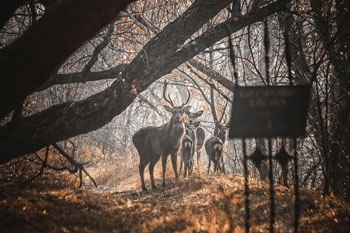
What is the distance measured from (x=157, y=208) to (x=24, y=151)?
8.02 feet

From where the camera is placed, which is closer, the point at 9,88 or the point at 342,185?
the point at 9,88

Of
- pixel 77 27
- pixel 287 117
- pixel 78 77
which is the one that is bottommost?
pixel 287 117

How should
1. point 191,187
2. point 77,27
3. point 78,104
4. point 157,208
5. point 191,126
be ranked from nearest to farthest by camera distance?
point 77,27 < point 78,104 < point 157,208 < point 191,187 < point 191,126

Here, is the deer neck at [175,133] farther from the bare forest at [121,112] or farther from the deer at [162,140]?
the bare forest at [121,112]

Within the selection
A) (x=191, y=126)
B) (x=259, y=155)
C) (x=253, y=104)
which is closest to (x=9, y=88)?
(x=253, y=104)

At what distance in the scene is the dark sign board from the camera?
337 centimetres

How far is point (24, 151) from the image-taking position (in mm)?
4773

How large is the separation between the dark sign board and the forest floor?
1276mm

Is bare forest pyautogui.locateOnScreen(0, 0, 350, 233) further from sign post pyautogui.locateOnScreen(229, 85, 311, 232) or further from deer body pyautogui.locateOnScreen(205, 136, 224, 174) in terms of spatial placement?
deer body pyautogui.locateOnScreen(205, 136, 224, 174)

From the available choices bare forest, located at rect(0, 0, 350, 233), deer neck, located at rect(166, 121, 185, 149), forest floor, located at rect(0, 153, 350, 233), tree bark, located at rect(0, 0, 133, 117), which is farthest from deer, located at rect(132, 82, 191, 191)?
tree bark, located at rect(0, 0, 133, 117)

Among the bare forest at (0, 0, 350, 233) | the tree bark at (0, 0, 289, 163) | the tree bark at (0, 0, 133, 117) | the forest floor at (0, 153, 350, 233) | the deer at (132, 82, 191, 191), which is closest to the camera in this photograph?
the tree bark at (0, 0, 133, 117)

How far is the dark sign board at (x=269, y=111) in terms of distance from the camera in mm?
3371

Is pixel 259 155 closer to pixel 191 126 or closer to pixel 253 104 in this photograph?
pixel 253 104

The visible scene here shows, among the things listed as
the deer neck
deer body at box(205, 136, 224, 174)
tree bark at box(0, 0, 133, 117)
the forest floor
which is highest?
tree bark at box(0, 0, 133, 117)
